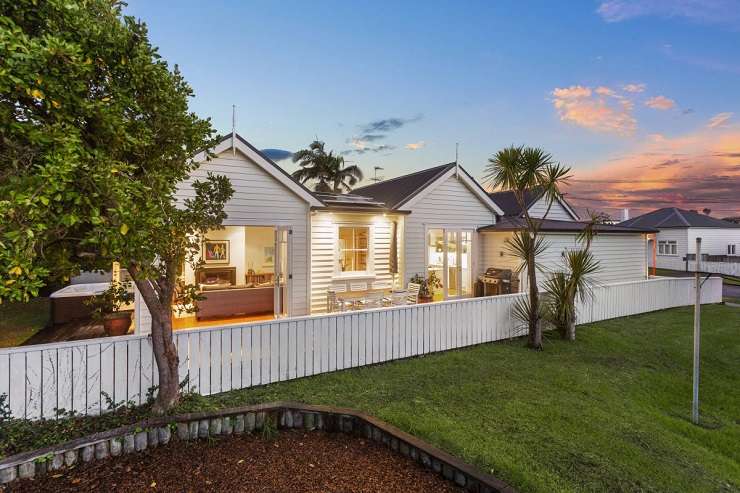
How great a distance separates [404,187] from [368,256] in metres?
3.41

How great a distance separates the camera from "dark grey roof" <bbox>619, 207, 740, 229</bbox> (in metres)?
32.0

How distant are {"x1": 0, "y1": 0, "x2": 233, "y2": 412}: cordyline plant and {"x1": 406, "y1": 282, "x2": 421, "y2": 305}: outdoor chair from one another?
6679 millimetres

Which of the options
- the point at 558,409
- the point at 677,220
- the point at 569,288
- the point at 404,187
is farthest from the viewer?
the point at 677,220

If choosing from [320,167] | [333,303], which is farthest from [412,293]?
[320,167]

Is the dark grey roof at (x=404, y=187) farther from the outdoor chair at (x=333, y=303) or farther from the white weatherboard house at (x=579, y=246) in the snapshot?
the outdoor chair at (x=333, y=303)

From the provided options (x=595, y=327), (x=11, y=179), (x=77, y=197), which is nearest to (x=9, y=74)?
(x=11, y=179)

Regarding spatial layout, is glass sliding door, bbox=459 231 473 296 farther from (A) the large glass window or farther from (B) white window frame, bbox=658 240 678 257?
(B) white window frame, bbox=658 240 678 257

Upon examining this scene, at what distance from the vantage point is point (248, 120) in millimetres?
18125

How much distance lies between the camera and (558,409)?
179 inches

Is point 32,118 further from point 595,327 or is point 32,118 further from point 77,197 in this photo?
point 595,327

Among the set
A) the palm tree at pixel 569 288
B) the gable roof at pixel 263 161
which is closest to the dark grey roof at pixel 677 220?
the palm tree at pixel 569 288

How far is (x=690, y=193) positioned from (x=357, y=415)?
132 feet

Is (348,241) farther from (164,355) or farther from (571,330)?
(164,355)

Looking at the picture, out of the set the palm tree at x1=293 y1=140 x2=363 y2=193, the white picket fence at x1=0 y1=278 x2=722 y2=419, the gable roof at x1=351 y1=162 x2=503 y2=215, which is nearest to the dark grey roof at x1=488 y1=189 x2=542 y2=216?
the gable roof at x1=351 y1=162 x2=503 y2=215
